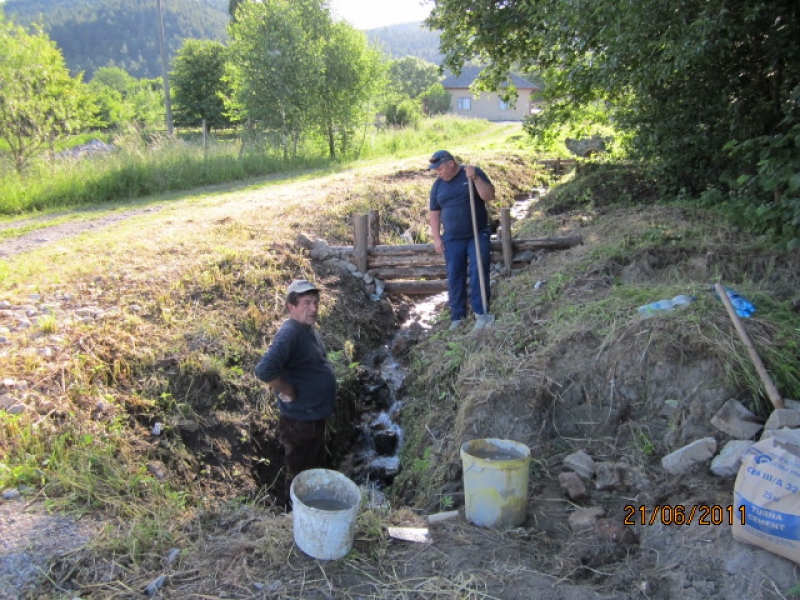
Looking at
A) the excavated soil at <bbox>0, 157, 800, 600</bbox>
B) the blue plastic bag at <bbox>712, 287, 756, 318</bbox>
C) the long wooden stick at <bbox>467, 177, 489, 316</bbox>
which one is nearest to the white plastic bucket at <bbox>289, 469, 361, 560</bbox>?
the excavated soil at <bbox>0, 157, 800, 600</bbox>

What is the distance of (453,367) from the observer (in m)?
5.97

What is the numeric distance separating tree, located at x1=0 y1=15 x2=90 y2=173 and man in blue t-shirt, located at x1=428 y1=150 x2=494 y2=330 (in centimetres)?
→ 1038

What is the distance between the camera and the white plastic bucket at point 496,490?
3.47 metres

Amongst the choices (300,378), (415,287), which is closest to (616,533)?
(300,378)

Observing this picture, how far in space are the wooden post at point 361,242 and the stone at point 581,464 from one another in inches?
192

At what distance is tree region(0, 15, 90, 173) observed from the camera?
1300cm

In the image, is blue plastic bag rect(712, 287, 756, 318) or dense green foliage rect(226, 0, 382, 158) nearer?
blue plastic bag rect(712, 287, 756, 318)

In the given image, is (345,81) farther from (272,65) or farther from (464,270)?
(464,270)

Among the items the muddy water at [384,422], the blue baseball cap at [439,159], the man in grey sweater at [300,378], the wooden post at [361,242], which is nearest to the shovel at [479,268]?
the blue baseball cap at [439,159]

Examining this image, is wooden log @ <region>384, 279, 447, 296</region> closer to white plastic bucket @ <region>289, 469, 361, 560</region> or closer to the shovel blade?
the shovel blade

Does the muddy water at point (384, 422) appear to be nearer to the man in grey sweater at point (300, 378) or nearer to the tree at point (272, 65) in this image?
the man in grey sweater at point (300, 378)

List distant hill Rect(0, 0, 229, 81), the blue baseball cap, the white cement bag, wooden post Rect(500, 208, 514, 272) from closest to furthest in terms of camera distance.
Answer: the white cement bag, the blue baseball cap, wooden post Rect(500, 208, 514, 272), distant hill Rect(0, 0, 229, 81)

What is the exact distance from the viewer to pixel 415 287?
8.53 metres

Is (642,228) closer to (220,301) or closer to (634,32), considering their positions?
(634,32)
